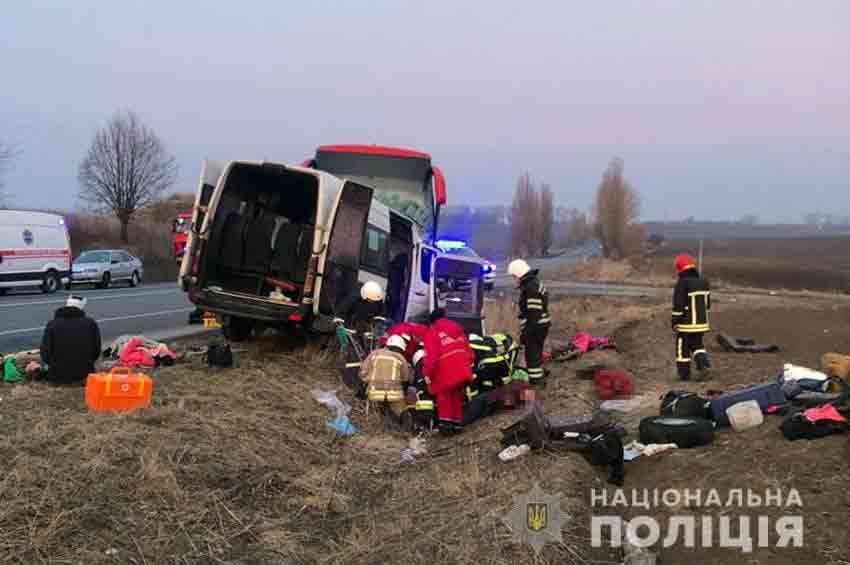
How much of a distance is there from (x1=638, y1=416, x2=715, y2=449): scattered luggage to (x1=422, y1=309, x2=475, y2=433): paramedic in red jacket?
1.75 m

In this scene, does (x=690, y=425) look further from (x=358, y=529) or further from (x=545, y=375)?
(x=545, y=375)

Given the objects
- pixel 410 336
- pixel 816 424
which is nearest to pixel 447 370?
pixel 410 336

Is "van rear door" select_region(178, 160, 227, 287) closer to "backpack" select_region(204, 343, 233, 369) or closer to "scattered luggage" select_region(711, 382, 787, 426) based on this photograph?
"backpack" select_region(204, 343, 233, 369)

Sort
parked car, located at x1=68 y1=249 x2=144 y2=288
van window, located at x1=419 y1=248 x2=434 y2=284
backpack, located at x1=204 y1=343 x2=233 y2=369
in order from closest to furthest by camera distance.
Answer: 1. backpack, located at x1=204 y1=343 x2=233 y2=369
2. van window, located at x1=419 y1=248 x2=434 y2=284
3. parked car, located at x1=68 y1=249 x2=144 y2=288

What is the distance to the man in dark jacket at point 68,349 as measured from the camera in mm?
7797

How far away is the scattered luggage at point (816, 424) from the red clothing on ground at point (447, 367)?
2810 millimetres

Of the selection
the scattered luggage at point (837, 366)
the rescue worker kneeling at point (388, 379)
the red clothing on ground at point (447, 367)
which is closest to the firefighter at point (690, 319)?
the scattered luggage at point (837, 366)

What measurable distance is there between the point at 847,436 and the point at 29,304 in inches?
698

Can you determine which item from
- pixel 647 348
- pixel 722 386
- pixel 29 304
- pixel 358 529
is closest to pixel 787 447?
pixel 358 529

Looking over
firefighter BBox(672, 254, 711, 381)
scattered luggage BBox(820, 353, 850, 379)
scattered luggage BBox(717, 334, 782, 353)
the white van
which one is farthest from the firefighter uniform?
the white van

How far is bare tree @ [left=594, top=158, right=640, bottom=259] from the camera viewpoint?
6469 centimetres

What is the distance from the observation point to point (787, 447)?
574cm

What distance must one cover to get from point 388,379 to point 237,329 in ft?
13.7

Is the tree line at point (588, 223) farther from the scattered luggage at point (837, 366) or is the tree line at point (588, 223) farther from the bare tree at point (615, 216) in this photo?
the scattered luggage at point (837, 366)
